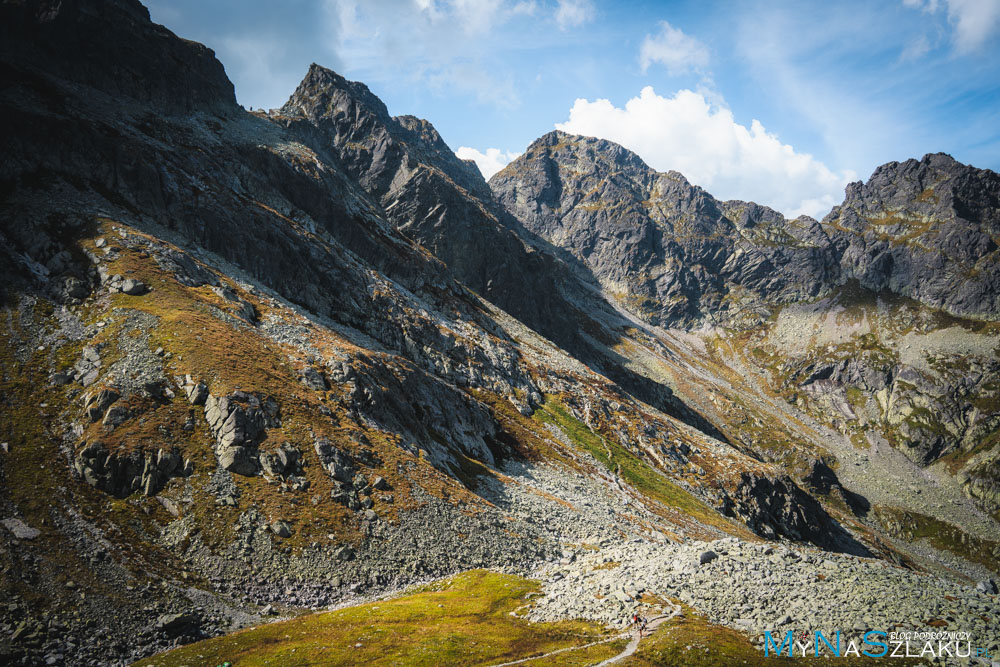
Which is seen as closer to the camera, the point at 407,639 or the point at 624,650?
Answer: the point at 624,650

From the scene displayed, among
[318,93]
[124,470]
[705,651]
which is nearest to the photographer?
[705,651]

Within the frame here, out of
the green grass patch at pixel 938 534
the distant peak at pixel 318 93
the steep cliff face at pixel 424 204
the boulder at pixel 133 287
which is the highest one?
the distant peak at pixel 318 93

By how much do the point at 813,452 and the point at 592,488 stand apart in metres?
135

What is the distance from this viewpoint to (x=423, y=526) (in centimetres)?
4184

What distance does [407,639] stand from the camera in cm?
2867

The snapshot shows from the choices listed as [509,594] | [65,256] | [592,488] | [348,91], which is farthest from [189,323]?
[348,91]

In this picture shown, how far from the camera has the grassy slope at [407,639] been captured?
2598cm

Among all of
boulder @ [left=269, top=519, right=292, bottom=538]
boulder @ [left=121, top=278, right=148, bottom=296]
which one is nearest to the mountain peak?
boulder @ [left=121, top=278, right=148, bottom=296]

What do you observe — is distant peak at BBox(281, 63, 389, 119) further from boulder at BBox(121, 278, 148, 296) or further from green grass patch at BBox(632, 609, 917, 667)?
green grass patch at BBox(632, 609, 917, 667)

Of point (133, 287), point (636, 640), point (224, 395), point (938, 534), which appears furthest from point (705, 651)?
point (938, 534)

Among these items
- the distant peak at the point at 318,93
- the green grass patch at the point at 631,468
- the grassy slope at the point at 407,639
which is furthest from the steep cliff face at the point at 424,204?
the grassy slope at the point at 407,639

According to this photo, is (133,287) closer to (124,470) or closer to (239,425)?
(239,425)

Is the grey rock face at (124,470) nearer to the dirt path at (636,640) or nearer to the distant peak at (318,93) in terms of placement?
the dirt path at (636,640)

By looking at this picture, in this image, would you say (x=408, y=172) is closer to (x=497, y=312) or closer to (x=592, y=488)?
(x=497, y=312)
